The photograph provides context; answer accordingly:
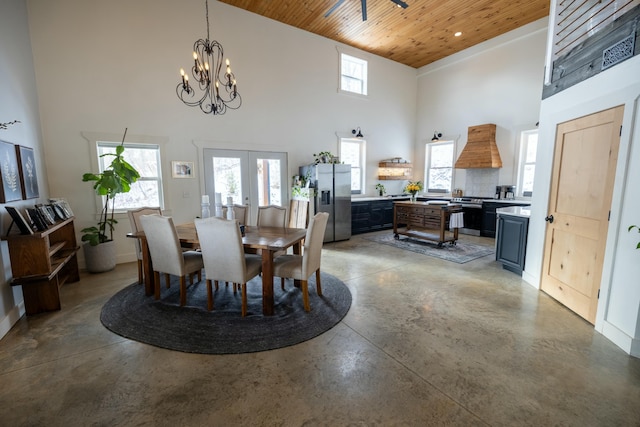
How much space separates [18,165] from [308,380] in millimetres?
3711

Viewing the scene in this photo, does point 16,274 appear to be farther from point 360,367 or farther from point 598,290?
point 598,290

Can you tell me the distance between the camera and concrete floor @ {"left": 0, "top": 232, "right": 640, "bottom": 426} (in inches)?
64.0

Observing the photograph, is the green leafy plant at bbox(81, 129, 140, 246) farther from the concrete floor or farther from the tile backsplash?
the tile backsplash

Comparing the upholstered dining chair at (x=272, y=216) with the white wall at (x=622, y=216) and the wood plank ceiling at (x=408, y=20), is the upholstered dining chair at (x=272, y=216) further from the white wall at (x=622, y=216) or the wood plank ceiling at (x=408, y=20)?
the wood plank ceiling at (x=408, y=20)

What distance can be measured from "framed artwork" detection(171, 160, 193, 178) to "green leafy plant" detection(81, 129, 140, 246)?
77 cm

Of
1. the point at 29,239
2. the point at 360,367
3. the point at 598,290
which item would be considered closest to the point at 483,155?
the point at 598,290

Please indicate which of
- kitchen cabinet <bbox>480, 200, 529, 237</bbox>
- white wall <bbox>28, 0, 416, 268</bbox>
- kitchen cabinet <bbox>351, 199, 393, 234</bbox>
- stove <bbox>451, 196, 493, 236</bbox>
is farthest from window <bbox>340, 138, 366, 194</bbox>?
kitchen cabinet <bbox>480, 200, 529, 237</bbox>

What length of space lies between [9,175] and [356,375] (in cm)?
377

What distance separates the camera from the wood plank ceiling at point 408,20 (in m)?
4.99

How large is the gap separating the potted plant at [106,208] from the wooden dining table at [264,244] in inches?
47.5

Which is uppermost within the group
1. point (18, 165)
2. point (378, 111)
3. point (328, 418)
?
point (378, 111)

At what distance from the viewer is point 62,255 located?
3.48 m

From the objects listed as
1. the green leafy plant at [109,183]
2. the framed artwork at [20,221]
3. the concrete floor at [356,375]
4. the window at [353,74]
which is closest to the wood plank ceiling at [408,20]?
the window at [353,74]

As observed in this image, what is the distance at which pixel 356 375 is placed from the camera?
6.40 ft
